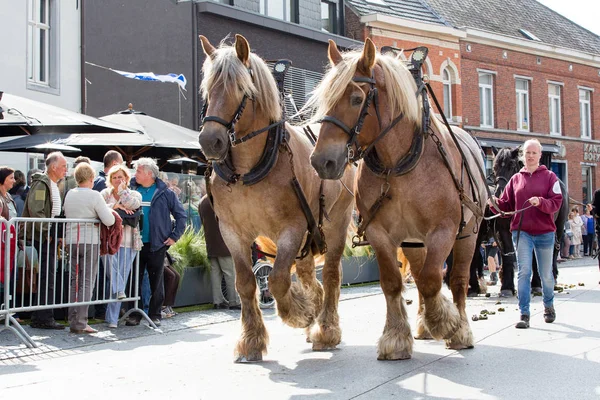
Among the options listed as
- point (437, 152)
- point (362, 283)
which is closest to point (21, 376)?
point (437, 152)

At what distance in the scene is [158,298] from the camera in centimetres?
1026

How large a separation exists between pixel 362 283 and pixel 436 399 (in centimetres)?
1049

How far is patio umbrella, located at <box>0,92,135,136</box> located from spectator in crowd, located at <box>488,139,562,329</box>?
18.5ft

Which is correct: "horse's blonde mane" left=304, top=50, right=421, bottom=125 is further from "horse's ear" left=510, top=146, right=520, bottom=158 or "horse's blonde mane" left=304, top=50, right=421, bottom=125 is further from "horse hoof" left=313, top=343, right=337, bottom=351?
"horse's ear" left=510, top=146, right=520, bottom=158

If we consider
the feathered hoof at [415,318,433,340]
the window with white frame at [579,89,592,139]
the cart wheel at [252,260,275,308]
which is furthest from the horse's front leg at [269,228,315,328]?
the window with white frame at [579,89,592,139]

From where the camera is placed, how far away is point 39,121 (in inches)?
425

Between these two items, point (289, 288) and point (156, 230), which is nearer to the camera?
point (289, 288)

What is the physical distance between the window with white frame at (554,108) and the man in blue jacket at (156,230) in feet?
97.2

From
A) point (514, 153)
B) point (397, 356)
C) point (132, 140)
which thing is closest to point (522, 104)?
point (514, 153)

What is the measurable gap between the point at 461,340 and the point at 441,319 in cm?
57

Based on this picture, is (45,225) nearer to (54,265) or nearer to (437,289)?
(54,265)

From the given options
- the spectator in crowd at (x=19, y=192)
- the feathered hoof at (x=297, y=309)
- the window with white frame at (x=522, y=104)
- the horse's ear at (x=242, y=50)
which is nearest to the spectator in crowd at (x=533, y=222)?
the feathered hoof at (x=297, y=309)

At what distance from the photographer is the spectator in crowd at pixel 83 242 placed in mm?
A: 9195

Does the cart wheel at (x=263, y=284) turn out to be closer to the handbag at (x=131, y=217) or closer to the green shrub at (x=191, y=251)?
the green shrub at (x=191, y=251)
